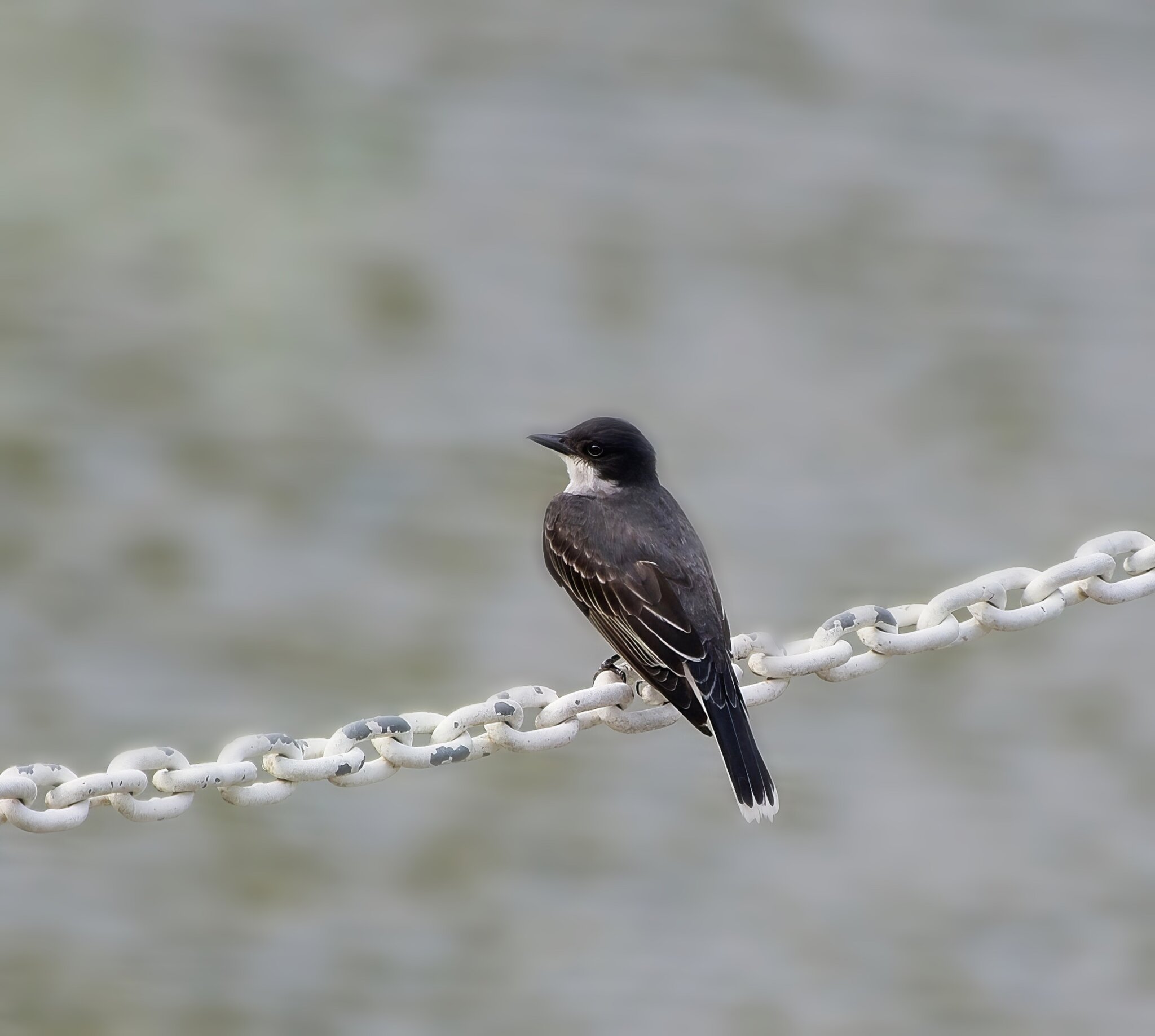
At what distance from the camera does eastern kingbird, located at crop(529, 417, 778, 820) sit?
146 inches

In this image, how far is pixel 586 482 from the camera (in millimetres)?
4488

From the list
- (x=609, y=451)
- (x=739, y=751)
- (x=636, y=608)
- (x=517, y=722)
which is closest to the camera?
(x=517, y=722)

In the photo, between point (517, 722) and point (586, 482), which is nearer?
point (517, 722)

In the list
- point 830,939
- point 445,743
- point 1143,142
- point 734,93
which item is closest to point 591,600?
point 445,743


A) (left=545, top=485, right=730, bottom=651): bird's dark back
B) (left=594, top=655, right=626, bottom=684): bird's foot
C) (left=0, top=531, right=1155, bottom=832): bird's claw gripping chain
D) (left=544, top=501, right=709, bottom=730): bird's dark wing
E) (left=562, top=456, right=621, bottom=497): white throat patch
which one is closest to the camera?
(left=0, top=531, right=1155, bottom=832): bird's claw gripping chain

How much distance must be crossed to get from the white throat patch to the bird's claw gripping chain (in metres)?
0.66

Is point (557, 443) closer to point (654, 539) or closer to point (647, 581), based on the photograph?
point (654, 539)

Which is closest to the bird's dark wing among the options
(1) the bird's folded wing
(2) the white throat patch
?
(1) the bird's folded wing

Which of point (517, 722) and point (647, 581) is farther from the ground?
point (647, 581)

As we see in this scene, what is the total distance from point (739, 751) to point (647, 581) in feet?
1.73

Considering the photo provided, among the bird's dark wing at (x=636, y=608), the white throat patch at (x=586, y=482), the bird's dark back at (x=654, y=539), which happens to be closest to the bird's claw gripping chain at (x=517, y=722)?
the bird's dark wing at (x=636, y=608)

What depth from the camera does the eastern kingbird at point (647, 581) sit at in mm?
3699

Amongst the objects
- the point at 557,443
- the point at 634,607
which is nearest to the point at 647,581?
the point at 634,607

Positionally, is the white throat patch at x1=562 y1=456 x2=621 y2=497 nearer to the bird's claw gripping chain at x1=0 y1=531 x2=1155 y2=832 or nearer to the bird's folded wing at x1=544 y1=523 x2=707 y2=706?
the bird's folded wing at x1=544 y1=523 x2=707 y2=706
